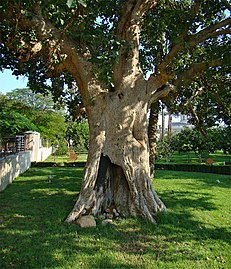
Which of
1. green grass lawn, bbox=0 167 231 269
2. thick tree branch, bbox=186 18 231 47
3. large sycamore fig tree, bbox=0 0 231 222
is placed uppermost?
thick tree branch, bbox=186 18 231 47

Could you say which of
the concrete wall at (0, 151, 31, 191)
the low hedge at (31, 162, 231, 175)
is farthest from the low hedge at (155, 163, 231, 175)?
the concrete wall at (0, 151, 31, 191)

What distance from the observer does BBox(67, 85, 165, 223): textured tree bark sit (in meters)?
6.00

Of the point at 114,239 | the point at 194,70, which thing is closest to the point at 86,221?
the point at 114,239

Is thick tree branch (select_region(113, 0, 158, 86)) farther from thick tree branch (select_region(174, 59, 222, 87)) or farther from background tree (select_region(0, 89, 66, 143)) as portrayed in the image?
background tree (select_region(0, 89, 66, 143))

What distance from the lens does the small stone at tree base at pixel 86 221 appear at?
17.4 ft

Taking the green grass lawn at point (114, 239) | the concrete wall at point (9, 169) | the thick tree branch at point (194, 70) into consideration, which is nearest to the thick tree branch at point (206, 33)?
the thick tree branch at point (194, 70)

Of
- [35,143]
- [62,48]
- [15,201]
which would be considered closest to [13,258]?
[15,201]

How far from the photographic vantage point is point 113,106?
6496mm

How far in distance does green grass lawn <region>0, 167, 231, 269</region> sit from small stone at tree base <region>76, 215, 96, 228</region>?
0.12 metres

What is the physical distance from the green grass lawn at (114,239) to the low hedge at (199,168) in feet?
35.2

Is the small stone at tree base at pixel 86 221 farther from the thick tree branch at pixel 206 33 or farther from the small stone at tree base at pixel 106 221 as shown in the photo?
the thick tree branch at pixel 206 33

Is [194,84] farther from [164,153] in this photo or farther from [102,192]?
[164,153]

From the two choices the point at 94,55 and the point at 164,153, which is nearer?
the point at 94,55

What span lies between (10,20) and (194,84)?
691 centimetres
